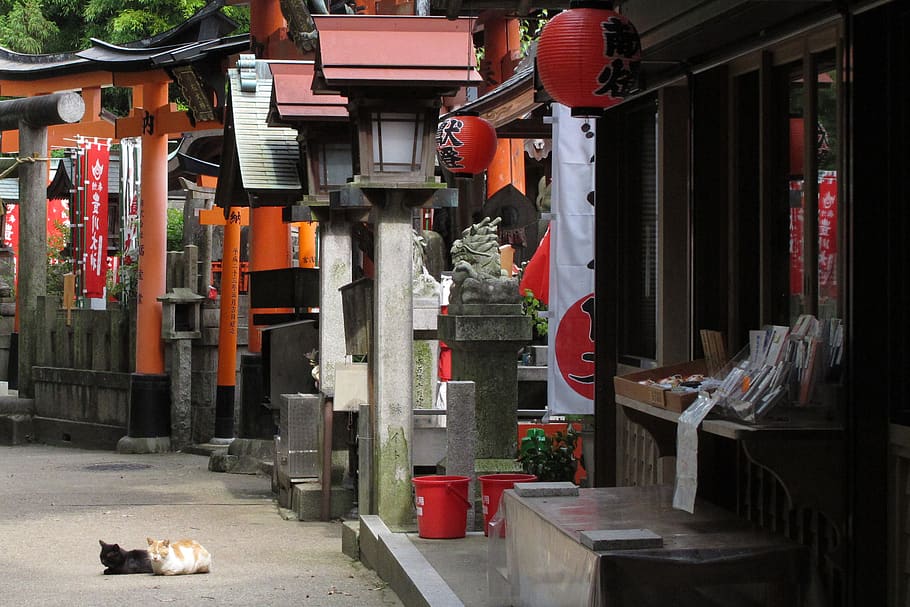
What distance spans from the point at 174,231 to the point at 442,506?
22469 millimetres

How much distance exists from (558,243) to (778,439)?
5.51 metres

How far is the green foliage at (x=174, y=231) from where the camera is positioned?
31016 millimetres

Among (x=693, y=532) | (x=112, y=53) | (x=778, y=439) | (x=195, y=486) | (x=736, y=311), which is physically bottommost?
(x=195, y=486)

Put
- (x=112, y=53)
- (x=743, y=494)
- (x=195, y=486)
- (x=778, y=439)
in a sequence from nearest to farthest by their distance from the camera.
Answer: (x=778, y=439), (x=743, y=494), (x=195, y=486), (x=112, y=53)

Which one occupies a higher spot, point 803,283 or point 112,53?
point 112,53

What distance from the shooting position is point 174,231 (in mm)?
31312

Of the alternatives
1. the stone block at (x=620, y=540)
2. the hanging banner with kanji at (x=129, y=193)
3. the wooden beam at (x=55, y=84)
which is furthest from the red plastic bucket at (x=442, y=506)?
the wooden beam at (x=55, y=84)

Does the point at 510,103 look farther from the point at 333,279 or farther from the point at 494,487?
the point at 494,487

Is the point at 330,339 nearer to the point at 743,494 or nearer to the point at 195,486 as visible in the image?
the point at 195,486

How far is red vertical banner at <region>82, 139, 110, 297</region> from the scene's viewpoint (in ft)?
75.5

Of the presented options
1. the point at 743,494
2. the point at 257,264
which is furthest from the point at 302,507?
the point at 743,494

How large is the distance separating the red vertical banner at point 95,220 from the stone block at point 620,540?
61.6ft

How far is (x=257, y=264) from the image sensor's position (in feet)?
59.8

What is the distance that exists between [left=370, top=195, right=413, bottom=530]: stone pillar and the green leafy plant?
1.02 m
